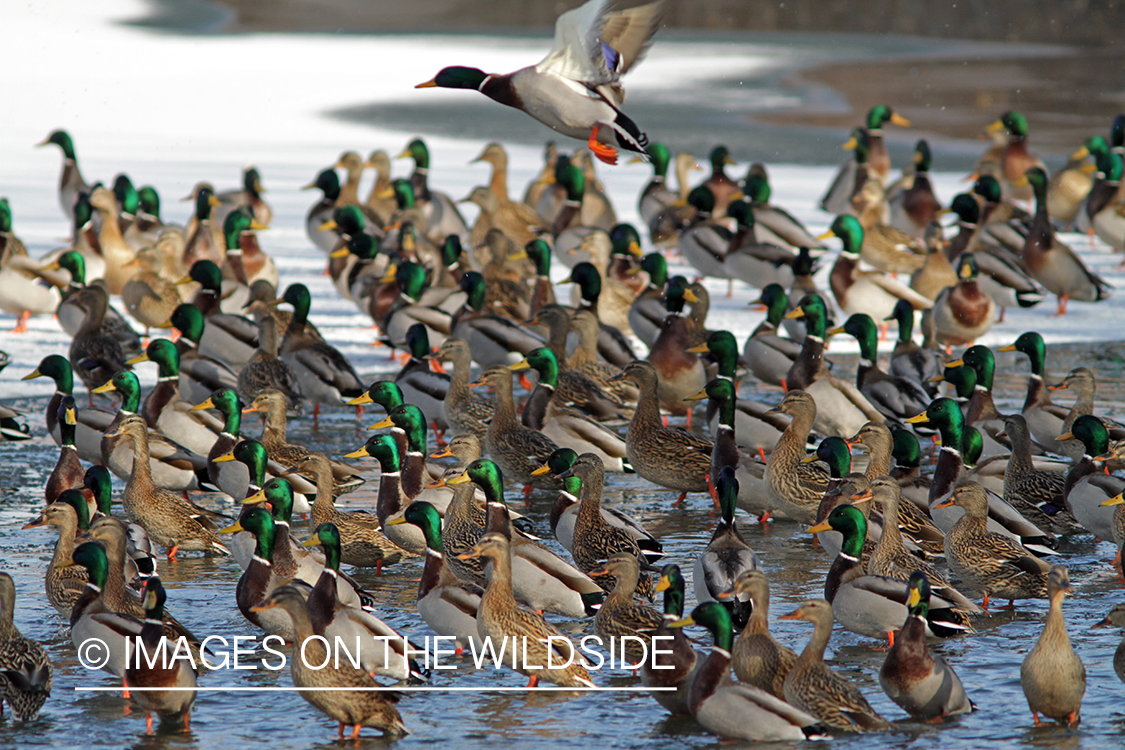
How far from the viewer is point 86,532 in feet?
20.8

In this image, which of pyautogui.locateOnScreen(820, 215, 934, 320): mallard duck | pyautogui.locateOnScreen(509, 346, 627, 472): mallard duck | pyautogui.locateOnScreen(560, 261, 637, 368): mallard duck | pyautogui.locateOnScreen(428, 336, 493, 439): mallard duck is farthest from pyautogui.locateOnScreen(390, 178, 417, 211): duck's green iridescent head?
pyautogui.locateOnScreen(509, 346, 627, 472): mallard duck

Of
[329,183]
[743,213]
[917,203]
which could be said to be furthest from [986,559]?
[917,203]

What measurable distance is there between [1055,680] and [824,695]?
2.53 feet

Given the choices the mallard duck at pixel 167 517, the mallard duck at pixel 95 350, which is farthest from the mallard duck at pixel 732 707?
the mallard duck at pixel 95 350

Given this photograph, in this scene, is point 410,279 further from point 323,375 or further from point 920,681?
point 920,681

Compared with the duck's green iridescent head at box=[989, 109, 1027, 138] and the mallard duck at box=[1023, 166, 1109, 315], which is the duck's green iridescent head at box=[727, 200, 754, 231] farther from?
the duck's green iridescent head at box=[989, 109, 1027, 138]

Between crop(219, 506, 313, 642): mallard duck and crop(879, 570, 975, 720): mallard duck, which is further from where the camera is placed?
crop(219, 506, 313, 642): mallard duck

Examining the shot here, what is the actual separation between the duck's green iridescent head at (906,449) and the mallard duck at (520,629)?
8.52 feet

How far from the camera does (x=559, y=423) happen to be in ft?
27.8

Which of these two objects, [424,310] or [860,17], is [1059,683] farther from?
[860,17]

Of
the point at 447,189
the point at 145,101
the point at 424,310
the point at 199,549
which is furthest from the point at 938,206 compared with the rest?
the point at 145,101

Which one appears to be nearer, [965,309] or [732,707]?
[732,707]

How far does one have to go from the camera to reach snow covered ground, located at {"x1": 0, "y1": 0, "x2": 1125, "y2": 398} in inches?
505

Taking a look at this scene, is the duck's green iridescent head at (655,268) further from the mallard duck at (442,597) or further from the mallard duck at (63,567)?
the mallard duck at (63,567)
